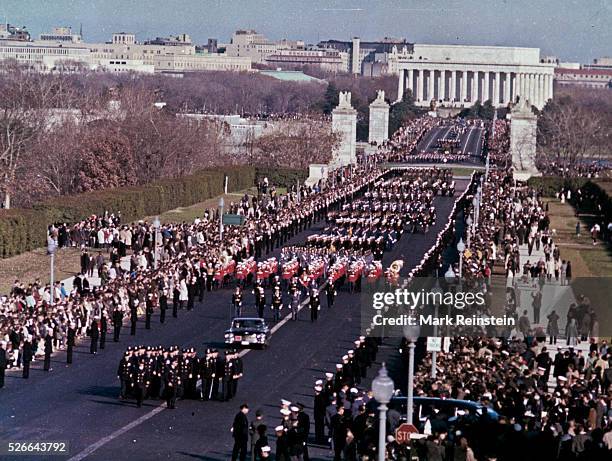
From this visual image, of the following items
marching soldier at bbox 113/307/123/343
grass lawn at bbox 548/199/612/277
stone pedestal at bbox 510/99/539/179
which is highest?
stone pedestal at bbox 510/99/539/179

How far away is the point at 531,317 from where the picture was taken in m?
39.1

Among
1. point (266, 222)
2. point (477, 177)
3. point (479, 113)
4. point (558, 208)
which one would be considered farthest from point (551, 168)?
point (479, 113)

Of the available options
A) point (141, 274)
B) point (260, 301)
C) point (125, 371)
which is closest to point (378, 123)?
point (141, 274)

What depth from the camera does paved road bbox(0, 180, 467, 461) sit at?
89.0ft

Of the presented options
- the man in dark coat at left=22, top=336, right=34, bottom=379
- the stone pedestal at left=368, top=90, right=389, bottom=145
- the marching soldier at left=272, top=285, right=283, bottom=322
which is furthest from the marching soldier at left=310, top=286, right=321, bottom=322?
the stone pedestal at left=368, top=90, right=389, bottom=145

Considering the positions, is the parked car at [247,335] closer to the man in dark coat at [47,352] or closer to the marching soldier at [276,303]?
the marching soldier at [276,303]

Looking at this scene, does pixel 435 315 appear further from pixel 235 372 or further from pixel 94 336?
pixel 94 336

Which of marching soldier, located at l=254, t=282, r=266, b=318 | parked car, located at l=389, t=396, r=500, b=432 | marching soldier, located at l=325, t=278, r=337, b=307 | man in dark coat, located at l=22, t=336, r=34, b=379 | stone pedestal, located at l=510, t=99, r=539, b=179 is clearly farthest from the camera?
stone pedestal, located at l=510, t=99, r=539, b=179

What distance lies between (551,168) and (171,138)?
23.9m

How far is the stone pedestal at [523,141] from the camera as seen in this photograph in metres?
99.5

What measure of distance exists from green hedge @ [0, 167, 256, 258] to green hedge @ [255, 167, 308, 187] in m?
0.49

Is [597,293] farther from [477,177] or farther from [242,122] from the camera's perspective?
[242,122]

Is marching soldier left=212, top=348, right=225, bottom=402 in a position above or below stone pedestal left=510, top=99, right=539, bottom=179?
below

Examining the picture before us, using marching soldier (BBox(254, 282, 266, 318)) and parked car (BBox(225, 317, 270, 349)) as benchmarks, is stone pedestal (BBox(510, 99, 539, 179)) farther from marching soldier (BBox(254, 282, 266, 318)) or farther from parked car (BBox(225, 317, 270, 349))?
parked car (BBox(225, 317, 270, 349))
